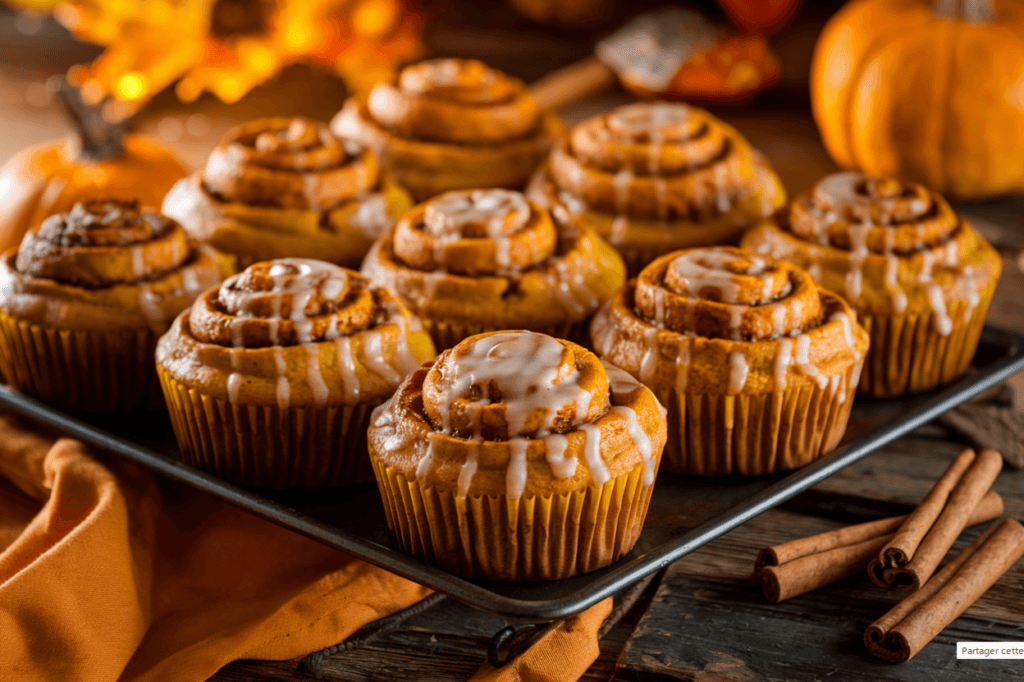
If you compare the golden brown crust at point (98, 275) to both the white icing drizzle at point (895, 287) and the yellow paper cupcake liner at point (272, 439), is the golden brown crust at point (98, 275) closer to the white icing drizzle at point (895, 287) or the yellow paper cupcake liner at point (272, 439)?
the yellow paper cupcake liner at point (272, 439)

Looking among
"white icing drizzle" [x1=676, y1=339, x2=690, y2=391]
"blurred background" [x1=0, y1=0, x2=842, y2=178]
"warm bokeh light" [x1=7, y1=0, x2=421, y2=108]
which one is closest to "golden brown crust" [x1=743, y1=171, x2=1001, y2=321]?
"white icing drizzle" [x1=676, y1=339, x2=690, y2=391]

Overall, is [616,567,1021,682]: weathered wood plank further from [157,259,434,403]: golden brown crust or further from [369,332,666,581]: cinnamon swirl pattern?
[157,259,434,403]: golden brown crust

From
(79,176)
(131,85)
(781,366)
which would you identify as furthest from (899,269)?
(131,85)

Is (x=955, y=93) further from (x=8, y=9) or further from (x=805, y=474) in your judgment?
(x=8, y=9)

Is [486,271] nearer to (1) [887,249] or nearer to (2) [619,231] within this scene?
(2) [619,231]

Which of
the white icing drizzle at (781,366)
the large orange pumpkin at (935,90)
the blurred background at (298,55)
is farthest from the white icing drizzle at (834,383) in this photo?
the blurred background at (298,55)

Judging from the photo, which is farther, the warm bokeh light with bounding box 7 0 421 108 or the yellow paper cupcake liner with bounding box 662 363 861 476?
the warm bokeh light with bounding box 7 0 421 108
